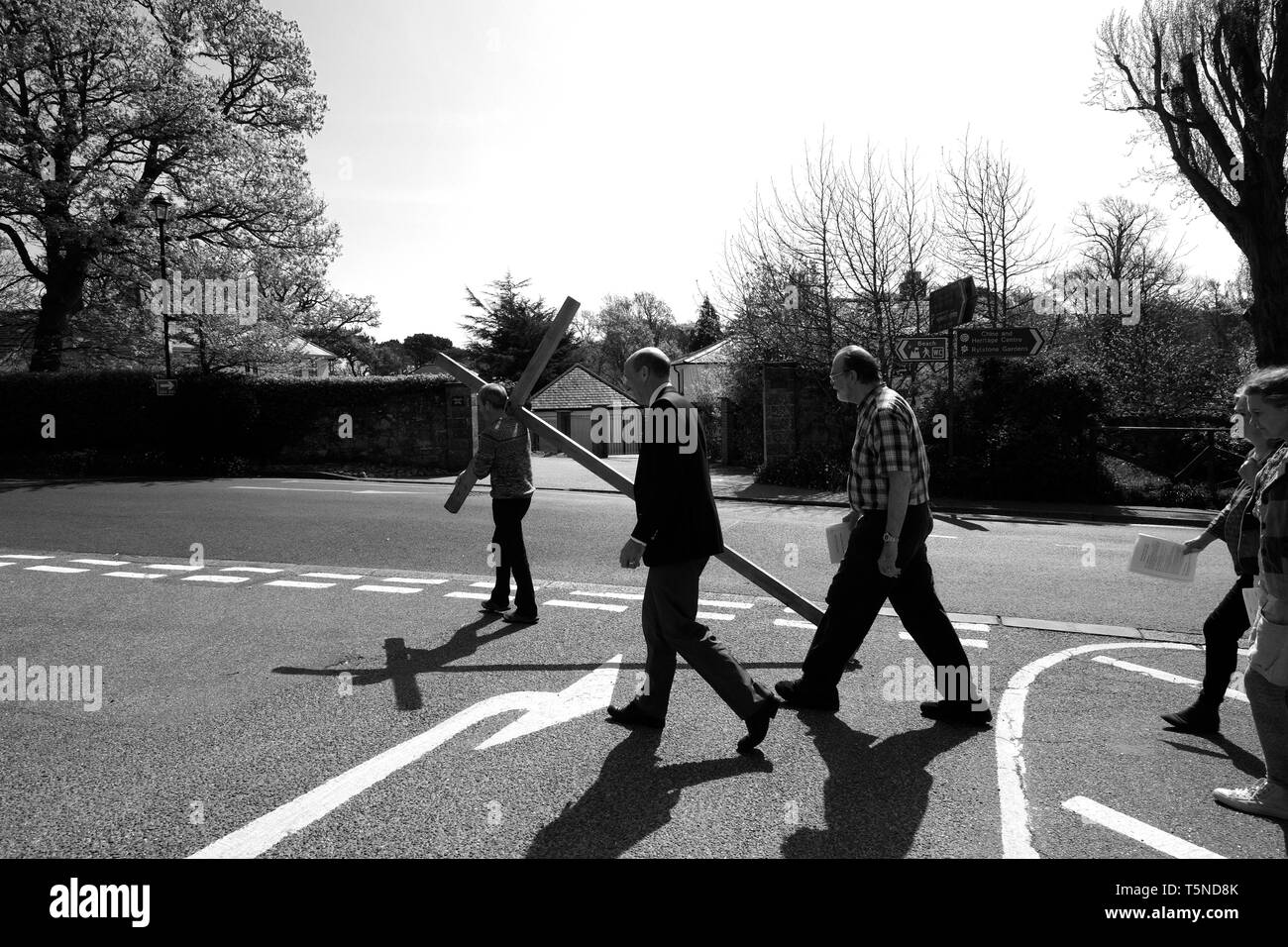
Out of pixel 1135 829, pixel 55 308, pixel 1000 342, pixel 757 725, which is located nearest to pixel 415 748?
pixel 757 725

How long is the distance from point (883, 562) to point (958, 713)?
3.02ft

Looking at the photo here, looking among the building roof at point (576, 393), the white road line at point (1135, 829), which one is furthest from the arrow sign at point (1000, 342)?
the building roof at point (576, 393)

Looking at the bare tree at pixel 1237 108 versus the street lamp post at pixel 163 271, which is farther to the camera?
the street lamp post at pixel 163 271

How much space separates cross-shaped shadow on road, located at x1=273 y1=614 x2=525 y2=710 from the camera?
4.64 meters

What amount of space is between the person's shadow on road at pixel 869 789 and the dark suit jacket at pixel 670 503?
1136 millimetres

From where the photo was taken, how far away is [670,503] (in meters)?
3.79

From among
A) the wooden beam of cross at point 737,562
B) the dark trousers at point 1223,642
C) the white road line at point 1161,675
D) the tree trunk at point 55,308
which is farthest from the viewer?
the tree trunk at point 55,308

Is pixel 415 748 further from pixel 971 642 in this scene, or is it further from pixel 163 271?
pixel 163 271

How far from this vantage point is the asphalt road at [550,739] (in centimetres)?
302

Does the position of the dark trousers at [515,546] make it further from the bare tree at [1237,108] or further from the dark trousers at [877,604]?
the bare tree at [1237,108]

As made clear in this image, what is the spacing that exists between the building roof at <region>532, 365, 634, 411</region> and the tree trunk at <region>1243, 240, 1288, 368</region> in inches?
1173

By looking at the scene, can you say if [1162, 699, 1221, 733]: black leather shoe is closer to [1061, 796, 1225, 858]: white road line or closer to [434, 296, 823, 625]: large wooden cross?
[1061, 796, 1225, 858]: white road line

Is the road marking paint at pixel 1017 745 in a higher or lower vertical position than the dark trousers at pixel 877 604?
lower
